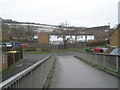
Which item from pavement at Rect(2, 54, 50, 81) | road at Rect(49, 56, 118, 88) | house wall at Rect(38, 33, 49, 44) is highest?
house wall at Rect(38, 33, 49, 44)

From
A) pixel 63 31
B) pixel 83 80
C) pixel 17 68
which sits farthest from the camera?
pixel 63 31

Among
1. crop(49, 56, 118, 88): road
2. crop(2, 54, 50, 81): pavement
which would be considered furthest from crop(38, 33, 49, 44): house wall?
crop(49, 56, 118, 88): road

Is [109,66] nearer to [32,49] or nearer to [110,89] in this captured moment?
[110,89]

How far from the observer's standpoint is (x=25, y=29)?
72.7 m

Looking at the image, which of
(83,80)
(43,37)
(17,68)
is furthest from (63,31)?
(83,80)

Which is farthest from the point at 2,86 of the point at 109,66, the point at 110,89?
the point at 109,66

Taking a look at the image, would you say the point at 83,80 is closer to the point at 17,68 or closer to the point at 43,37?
the point at 17,68

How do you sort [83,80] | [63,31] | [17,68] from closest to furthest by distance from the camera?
[83,80]
[17,68]
[63,31]

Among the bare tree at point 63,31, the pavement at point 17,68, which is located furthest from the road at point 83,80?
the bare tree at point 63,31

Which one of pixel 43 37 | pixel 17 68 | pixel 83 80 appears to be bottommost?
pixel 17 68

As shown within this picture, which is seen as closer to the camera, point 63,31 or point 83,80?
point 83,80

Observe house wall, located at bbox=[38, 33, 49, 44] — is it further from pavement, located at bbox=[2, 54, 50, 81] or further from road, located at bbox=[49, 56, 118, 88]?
road, located at bbox=[49, 56, 118, 88]

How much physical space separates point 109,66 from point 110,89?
5.01 m

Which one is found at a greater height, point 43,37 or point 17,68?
point 43,37
